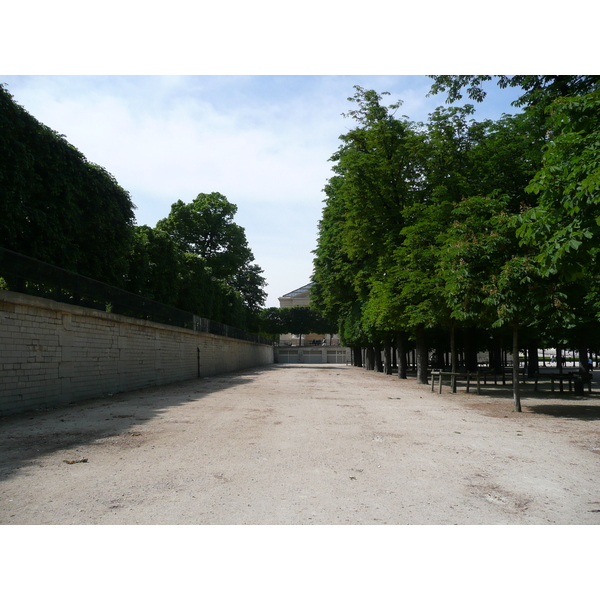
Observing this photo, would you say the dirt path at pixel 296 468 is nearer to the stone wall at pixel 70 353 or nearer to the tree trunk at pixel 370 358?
the stone wall at pixel 70 353

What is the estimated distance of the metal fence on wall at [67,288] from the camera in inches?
472

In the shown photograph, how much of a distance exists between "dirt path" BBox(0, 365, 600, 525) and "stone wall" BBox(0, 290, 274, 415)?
999 millimetres

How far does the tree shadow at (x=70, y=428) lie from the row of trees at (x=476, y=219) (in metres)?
7.87

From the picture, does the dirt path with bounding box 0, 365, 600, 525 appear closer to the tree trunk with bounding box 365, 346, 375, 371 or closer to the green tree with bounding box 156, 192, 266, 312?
the tree trunk with bounding box 365, 346, 375, 371

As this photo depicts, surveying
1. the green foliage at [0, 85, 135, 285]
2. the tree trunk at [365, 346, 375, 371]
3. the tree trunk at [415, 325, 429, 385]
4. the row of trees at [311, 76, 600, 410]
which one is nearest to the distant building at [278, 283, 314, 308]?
the tree trunk at [365, 346, 375, 371]

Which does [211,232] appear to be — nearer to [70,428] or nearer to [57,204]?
[57,204]

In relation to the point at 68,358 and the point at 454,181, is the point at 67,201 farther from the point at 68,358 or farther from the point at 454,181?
the point at 454,181

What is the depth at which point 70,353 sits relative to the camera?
1450 centimetres

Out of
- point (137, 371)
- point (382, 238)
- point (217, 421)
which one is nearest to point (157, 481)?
point (217, 421)

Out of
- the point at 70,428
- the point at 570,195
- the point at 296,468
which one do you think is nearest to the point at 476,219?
the point at 570,195

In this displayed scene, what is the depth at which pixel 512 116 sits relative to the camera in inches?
846
